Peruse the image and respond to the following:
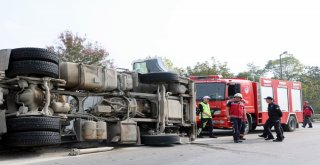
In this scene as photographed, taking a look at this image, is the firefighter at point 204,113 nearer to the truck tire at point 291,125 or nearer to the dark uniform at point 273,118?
the dark uniform at point 273,118

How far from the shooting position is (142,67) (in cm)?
1243

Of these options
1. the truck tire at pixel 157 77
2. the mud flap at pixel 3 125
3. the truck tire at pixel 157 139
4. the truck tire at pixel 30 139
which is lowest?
the truck tire at pixel 157 139

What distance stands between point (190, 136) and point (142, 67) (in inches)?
99.9

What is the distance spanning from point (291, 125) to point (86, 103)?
11306 mm

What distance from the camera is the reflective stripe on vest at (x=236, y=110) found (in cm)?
1210

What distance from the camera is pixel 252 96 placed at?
16031 mm

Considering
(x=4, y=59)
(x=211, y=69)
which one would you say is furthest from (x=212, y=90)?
(x=211, y=69)

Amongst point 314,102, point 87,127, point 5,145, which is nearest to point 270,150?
point 87,127

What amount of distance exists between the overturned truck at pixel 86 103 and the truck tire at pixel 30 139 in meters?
0.02

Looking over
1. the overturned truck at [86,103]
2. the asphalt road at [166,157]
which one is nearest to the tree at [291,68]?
the overturned truck at [86,103]

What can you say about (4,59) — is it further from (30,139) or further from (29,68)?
(30,139)

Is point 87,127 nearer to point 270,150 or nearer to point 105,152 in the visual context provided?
point 105,152

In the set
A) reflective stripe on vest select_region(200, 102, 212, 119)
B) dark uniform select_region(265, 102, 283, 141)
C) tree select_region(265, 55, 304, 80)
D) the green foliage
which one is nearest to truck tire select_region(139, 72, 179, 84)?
reflective stripe on vest select_region(200, 102, 212, 119)

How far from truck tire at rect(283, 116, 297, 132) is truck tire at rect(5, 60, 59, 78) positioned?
12517 mm
